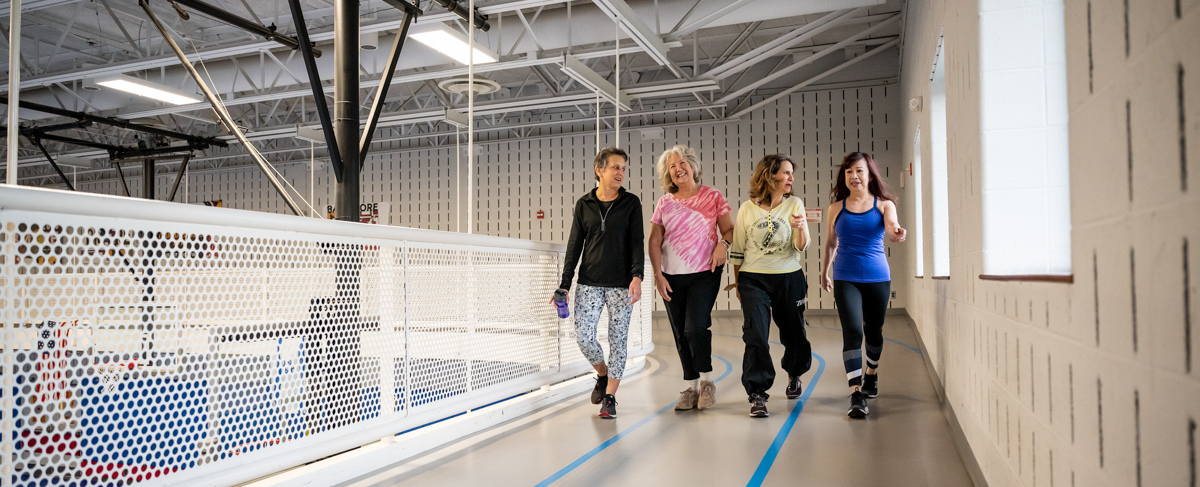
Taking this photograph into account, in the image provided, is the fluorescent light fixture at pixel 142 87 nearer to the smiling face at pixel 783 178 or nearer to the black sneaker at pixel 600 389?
the black sneaker at pixel 600 389

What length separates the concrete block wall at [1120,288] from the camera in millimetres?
821

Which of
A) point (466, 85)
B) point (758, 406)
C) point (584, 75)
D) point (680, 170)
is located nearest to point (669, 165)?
point (680, 170)

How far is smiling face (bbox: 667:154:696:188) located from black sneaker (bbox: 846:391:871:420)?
4.85ft

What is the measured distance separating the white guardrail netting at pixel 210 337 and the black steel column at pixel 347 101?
204 centimetres

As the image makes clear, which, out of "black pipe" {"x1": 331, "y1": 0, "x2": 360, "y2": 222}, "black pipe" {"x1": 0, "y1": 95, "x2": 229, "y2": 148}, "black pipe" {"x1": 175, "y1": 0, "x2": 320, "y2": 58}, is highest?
"black pipe" {"x1": 175, "y1": 0, "x2": 320, "y2": 58}

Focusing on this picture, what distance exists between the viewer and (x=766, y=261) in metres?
3.76

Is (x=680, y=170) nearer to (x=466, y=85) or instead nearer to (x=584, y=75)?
(x=584, y=75)

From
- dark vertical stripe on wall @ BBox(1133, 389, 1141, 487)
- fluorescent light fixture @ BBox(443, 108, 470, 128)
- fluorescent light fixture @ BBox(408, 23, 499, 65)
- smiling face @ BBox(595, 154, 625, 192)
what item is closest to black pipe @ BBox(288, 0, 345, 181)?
fluorescent light fixture @ BBox(408, 23, 499, 65)

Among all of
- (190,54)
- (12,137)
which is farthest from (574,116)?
(12,137)

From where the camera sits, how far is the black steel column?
492cm

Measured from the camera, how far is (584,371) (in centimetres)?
486

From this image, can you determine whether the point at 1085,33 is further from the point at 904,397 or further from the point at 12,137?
the point at 904,397

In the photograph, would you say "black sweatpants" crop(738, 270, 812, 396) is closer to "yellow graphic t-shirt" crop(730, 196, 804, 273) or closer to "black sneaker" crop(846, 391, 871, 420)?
"yellow graphic t-shirt" crop(730, 196, 804, 273)

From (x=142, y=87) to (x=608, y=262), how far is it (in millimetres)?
8205
